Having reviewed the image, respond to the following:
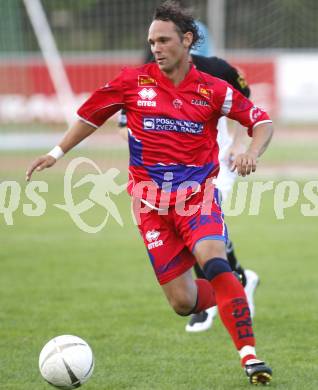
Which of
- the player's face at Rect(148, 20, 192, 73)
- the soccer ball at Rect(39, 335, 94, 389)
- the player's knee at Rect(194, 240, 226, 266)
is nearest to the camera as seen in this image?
the soccer ball at Rect(39, 335, 94, 389)

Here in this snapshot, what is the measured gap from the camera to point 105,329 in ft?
21.1

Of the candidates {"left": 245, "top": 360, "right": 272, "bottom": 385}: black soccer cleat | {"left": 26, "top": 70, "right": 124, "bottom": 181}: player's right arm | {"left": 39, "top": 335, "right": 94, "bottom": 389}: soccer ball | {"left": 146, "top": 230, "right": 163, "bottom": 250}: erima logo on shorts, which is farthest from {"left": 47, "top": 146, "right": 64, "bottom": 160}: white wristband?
{"left": 245, "top": 360, "right": 272, "bottom": 385}: black soccer cleat

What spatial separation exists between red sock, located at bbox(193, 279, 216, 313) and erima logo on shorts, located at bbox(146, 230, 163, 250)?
469 millimetres

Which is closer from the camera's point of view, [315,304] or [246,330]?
[246,330]

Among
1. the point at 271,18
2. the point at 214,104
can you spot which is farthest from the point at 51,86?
the point at 214,104

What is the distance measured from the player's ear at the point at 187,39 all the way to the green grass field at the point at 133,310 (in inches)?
80.6

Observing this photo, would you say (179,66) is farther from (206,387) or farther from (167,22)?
(206,387)

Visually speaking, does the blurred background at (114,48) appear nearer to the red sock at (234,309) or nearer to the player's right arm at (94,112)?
the player's right arm at (94,112)

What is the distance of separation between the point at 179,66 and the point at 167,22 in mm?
285

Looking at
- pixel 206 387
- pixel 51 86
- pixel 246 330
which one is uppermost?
pixel 246 330

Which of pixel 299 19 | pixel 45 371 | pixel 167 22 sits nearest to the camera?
pixel 45 371

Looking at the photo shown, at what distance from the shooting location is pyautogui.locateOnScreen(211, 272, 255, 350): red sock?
478 centimetres

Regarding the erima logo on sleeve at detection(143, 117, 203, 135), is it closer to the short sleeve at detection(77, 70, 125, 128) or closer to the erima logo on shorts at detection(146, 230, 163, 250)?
the short sleeve at detection(77, 70, 125, 128)

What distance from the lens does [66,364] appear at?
4.65 meters
